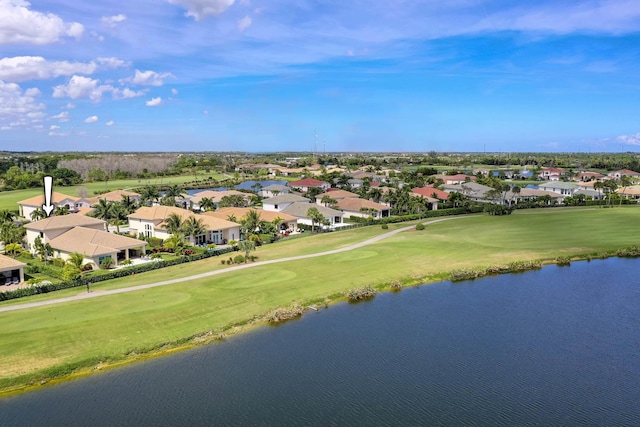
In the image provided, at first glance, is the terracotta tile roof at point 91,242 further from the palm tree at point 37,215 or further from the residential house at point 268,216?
the residential house at point 268,216

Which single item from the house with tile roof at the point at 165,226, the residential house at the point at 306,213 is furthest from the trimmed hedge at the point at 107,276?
the residential house at the point at 306,213

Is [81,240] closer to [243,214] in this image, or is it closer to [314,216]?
[243,214]

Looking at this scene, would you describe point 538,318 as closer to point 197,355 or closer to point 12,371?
point 197,355

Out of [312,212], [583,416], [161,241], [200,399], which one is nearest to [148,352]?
[200,399]

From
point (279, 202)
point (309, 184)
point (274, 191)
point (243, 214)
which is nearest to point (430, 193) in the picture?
point (309, 184)

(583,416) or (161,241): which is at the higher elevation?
(161,241)

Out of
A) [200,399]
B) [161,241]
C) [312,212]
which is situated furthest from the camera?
[312,212]
